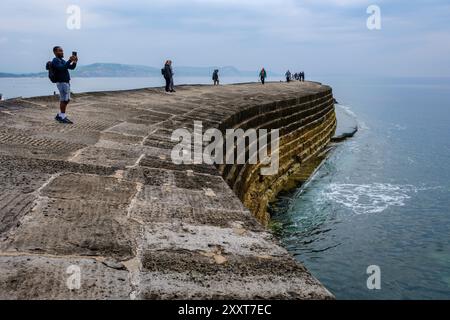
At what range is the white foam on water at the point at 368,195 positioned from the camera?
16.0m

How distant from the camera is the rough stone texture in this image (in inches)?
86.1

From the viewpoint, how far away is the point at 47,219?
293cm

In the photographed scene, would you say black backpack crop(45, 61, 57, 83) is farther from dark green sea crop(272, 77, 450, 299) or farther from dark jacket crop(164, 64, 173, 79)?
dark jacket crop(164, 64, 173, 79)

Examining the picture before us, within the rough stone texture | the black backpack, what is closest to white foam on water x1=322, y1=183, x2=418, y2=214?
the rough stone texture

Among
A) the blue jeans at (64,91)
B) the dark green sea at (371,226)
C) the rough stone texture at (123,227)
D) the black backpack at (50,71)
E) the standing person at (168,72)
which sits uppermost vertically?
the standing person at (168,72)

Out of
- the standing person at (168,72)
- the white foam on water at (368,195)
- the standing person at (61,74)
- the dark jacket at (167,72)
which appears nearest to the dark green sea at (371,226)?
the white foam on water at (368,195)

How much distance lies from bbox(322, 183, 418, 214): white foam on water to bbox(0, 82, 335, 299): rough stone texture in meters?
11.3

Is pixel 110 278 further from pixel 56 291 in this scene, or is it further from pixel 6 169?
pixel 6 169

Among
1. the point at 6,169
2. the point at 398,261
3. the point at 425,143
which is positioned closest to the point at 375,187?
the point at 398,261

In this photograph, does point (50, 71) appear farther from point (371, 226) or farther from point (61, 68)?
point (371, 226)

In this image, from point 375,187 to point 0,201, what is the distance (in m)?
18.2

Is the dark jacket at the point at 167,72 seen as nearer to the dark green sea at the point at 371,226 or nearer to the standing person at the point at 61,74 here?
the dark green sea at the point at 371,226

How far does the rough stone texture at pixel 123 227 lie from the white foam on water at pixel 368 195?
1133 centimetres

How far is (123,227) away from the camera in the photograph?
2965mm
